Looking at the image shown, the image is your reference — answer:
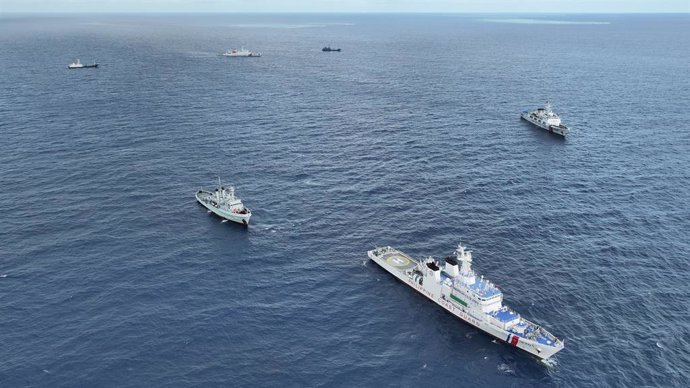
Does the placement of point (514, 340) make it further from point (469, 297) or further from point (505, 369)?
point (469, 297)

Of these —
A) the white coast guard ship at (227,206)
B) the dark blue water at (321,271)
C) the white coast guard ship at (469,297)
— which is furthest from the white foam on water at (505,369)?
the white coast guard ship at (227,206)

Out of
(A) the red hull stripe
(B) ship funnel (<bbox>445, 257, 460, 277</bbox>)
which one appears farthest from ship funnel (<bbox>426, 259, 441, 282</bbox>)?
(A) the red hull stripe

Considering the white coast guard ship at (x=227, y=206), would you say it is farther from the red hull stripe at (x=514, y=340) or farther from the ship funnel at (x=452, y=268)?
the red hull stripe at (x=514, y=340)

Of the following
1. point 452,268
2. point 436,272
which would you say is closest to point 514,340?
point 452,268

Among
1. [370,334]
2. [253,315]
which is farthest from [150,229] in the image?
[370,334]

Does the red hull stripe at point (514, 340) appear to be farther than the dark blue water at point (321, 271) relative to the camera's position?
Yes

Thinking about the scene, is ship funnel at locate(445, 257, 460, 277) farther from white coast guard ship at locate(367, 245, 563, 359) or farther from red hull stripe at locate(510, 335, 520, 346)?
red hull stripe at locate(510, 335, 520, 346)
